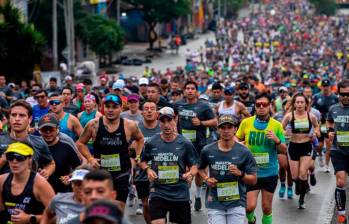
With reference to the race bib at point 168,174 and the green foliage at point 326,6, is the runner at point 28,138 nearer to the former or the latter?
the race bib at point 168,174

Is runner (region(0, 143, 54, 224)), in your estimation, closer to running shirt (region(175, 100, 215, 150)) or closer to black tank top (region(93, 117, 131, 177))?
black tank top (region(93, 117, 131, 177))

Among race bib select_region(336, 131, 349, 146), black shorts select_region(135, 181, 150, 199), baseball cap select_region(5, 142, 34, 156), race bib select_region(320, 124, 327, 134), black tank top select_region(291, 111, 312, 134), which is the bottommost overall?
race bib select_region(320, 124, 327, 134)

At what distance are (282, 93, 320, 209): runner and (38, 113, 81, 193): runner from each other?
4774 mm

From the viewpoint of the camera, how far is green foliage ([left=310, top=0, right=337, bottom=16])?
11956 cm

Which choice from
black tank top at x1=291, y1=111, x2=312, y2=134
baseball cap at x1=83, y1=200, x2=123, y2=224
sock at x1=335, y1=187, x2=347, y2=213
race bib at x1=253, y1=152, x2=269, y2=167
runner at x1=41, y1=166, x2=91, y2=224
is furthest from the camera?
black tank top at x1=291, y1=111, x2=312, y2=134

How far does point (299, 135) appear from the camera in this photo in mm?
12859

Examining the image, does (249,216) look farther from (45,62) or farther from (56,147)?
(45,62)

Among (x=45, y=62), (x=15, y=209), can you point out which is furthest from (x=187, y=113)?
(x=45, y=62)

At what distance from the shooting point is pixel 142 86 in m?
17.6

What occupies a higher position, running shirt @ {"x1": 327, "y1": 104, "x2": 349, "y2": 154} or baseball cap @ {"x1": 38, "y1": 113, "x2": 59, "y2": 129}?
baseball cap @ {"x1": 38, "y1": 113, "x2": 59, "y2": 129}

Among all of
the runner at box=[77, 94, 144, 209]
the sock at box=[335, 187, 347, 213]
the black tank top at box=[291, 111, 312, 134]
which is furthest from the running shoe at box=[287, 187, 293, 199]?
the runner at box=[77, 94, 144, 209]

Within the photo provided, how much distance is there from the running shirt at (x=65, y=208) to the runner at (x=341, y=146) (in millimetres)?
5471

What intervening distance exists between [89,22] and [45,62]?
25.0 ft

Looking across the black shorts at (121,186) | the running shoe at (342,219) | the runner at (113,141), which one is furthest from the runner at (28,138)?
the running shoe at (342,219)
